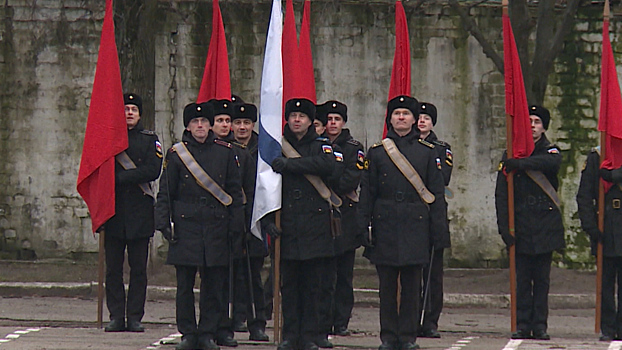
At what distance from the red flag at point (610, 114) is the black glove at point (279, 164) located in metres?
3.20

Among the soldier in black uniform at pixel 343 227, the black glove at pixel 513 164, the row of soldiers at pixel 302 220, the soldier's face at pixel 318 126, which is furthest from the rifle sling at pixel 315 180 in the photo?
the black glove at pixel 513 164

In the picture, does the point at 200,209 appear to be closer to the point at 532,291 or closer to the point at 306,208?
the point at 306,208

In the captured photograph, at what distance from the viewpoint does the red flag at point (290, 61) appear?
33.5 ft

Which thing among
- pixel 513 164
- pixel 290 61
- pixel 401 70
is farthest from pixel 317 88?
pixel 290 61

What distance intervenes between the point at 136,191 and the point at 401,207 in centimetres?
261

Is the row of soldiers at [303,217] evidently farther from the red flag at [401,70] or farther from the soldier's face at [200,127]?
the red flag at [401,70]

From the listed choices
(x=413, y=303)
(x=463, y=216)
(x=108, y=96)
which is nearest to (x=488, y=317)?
(x=463, y=216)

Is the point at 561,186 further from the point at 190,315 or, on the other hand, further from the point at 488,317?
the point at 190,315

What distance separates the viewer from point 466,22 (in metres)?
14.3

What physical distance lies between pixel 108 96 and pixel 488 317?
482 cm

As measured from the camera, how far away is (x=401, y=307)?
379 inches

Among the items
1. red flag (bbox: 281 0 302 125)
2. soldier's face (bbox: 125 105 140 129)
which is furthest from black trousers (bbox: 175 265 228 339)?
soldier's face (bbox: 125 105 140 129)

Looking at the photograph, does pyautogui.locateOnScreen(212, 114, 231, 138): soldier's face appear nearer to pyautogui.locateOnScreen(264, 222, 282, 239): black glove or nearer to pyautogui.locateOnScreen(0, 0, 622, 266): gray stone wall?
pyautogui.locateOnScreen(264, 222, 282, 239): black glove

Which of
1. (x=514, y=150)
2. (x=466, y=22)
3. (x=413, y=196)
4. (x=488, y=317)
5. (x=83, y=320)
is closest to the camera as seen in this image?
(x=413, y=196)
